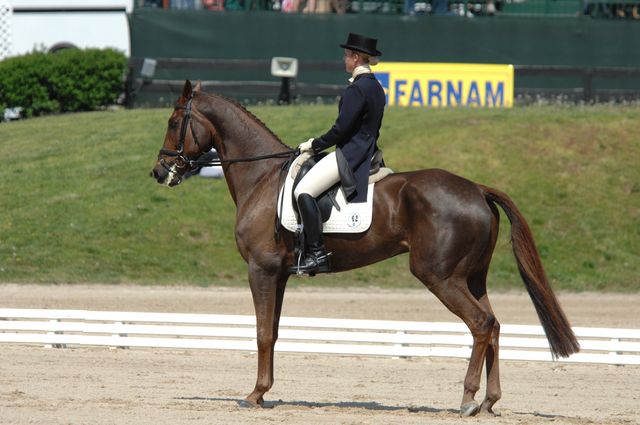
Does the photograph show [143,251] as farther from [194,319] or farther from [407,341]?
[407,341]

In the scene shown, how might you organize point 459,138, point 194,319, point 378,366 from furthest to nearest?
point 459,138 → point 194,319 → point 378,366

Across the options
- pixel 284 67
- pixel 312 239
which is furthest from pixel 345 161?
pixel 284 67

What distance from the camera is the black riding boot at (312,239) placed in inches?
351

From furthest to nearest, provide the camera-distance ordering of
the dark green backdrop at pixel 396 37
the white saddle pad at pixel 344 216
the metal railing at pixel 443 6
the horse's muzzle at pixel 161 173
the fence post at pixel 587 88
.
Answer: the metal railing at pixel 443 6, the dark green backdrop at pixel 396 37, the fence post at pixel 587 88, the horse's muzzle at pixel 161 173, the white saddle pad at pixel 344 216

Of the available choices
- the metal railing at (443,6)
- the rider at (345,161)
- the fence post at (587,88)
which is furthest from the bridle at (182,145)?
the fence post at (587,88)

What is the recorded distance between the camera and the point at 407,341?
12.7m

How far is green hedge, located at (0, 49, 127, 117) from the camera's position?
79.8 ft

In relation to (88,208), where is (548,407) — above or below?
above

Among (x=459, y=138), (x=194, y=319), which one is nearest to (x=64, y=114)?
(x=459, y=138)

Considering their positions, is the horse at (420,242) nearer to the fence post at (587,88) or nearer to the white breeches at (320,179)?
the white breeches at (320,179)

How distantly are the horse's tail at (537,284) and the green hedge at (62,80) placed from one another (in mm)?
16726

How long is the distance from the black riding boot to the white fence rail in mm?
3745

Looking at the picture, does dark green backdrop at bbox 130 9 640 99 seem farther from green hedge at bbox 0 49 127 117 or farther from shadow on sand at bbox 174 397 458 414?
shadow on sand at bbox 174 397 458 414

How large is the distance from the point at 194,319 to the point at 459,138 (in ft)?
31.0
